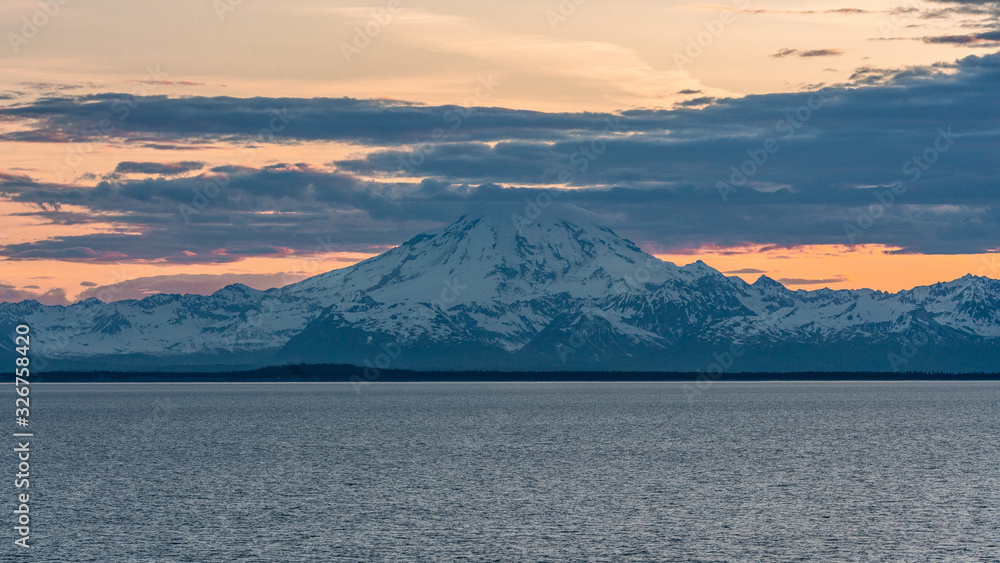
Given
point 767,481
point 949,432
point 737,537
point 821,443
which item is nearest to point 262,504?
point 737,537

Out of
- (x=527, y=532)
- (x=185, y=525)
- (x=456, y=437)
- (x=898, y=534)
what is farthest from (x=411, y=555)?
(x=456, y=437)

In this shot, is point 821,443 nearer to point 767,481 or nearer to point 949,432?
point 949,432

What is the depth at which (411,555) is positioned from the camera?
66.9 m

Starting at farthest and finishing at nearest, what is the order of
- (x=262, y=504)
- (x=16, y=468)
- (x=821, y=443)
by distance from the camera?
(x=821, y=443) < (x=16, y=468) < (x=262, y=504)

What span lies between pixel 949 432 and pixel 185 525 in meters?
142

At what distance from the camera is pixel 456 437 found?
16512cm

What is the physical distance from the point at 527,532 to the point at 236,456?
212ft

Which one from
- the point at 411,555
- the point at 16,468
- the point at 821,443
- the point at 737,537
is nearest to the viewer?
the point at 411,555

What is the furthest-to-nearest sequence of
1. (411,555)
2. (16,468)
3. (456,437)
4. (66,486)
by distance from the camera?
(456,437) → (16,468) → (66,486) → (411,555)

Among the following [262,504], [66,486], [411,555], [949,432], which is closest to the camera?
[411,555]

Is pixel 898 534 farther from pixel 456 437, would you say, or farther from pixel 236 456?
pixel 456 437

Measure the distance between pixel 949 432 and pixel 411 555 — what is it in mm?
140264

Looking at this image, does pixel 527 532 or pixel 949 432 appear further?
pixel 949 432

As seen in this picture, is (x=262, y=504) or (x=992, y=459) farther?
(x=992, y=459)
